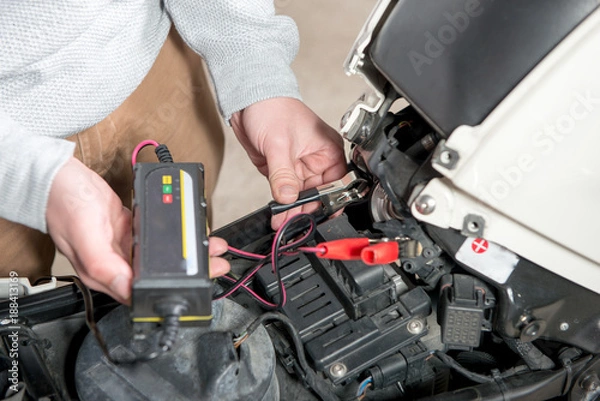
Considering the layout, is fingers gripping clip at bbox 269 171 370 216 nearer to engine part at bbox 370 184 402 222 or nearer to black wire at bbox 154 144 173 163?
engine part at bbox 370 184 402 222

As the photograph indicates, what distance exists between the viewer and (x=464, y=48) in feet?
2.31

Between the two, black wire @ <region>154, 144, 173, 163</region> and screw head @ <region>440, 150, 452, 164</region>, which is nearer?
screw head @ <region>440, 150, 452, 164</region>

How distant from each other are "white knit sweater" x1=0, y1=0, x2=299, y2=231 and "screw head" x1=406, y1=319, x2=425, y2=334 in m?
0.41

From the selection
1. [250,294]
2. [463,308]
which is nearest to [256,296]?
[250,294]

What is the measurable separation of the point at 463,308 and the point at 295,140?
0.39m

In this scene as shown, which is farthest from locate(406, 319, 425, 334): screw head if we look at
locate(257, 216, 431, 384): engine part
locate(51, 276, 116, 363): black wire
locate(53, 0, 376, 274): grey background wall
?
locate(53, 0, 376, 274): grey background wall

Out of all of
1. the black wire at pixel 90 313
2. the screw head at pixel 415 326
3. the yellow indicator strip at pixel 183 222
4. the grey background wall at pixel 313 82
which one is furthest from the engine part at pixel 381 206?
the grey background wall at pixel 313 82

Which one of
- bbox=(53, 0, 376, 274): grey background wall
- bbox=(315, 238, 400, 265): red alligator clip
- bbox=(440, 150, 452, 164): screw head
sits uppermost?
bbox=(440, 150, 452, 164): screw head

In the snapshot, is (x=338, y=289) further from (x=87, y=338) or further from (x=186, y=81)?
(x=186, y=81)

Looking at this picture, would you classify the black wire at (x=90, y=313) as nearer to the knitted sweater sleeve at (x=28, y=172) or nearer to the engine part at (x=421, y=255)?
the knitted sweater sleeve at (x=28, y=172)

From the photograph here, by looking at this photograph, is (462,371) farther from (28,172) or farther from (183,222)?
(28,172)

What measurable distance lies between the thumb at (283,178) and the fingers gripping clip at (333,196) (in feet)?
0.04

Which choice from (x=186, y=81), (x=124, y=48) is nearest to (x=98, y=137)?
(x=124, y=48)

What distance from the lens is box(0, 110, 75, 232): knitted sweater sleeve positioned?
0.77 meters
